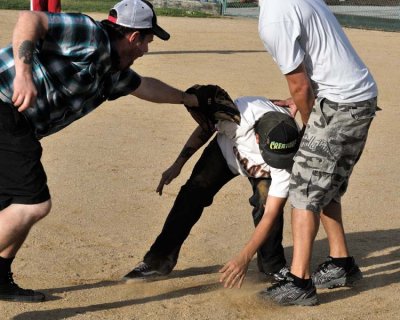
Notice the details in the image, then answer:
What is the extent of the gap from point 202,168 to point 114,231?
1207mm

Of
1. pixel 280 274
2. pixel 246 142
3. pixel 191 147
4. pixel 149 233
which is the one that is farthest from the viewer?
pixel 149 233

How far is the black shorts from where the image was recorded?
4863mm

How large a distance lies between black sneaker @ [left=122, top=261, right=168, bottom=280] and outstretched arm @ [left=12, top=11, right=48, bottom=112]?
1.64 metres

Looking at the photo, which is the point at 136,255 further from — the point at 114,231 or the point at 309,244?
the point at 309,244

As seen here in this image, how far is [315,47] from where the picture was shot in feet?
17.0

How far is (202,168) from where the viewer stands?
589cm

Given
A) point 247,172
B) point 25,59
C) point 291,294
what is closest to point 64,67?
point 25,59

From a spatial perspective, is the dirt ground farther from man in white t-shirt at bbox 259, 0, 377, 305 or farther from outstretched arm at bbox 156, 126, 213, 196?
outstretched arm at bbox 156, 126, 213, 196

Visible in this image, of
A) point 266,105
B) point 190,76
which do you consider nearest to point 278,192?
point 266,105

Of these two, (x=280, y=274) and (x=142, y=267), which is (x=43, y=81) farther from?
(x=280, y=274)

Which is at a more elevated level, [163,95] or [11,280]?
[163,95]

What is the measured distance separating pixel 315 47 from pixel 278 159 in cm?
71

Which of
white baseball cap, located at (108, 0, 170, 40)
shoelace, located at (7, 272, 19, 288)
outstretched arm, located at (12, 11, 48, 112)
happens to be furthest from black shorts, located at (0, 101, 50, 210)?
white baseball cap, located at (108, 0, 170, 40)

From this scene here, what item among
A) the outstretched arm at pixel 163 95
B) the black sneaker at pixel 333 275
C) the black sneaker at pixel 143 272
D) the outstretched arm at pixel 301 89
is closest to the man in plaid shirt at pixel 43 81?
the outstretched arm at pixel 163 95
